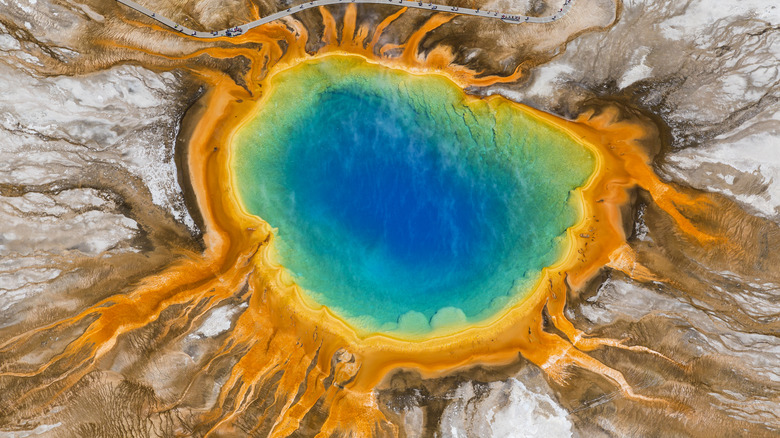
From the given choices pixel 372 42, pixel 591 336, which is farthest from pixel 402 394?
pixel 372 42

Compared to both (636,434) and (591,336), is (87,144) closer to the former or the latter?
(591,336)

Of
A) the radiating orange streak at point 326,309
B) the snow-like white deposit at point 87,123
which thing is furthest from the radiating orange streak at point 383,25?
the snow-like white deposit at point 87,123

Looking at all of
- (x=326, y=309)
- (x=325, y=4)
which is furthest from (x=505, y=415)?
(x=325, y=4)

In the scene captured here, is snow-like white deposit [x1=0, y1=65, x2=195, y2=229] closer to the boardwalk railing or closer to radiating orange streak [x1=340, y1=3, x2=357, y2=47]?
the boardwalk railing

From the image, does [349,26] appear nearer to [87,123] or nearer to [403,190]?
[403,190]

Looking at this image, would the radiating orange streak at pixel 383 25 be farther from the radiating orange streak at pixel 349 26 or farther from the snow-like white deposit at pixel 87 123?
the snow-like white deposit at pixel 87 123

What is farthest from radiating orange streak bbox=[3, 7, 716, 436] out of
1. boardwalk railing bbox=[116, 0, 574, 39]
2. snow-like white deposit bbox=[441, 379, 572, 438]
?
snow-like white deposit bbox=[441, 379, 572, 438]
